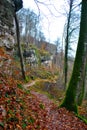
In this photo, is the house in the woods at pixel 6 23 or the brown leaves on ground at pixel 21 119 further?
the house in the woods at pixel 6 23

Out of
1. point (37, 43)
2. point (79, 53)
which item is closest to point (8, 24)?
point (79, 53)

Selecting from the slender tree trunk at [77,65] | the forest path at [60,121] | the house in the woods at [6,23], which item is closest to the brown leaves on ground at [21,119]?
the forest path at [60,121]

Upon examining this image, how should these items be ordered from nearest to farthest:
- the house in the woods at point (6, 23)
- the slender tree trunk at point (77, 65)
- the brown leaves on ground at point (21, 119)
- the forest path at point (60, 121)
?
the brown leaves on ground at point (21, 119), the forest path at point (60, 121), the slender tree trunk at point (77, 65), the house in the woods at point (6, 23)

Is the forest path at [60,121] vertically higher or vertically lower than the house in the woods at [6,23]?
lower

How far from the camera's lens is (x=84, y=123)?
8664 millimetres

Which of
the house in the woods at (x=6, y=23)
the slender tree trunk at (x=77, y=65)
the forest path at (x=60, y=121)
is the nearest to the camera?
the forest path at (x=60, y=121)

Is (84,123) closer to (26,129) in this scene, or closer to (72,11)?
(26,129)

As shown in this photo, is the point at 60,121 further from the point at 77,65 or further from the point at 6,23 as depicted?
the point at 6,23

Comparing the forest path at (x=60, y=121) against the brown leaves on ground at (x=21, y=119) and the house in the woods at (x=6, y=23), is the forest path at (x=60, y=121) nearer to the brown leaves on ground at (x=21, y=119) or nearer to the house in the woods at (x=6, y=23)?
the brown leaves on ground at (x=21, y=119)

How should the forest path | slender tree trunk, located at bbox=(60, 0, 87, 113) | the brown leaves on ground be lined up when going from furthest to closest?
slender tree trunk, located at bbox=(60, 0, 87, 113) → the forest path → the brown leaves on ground

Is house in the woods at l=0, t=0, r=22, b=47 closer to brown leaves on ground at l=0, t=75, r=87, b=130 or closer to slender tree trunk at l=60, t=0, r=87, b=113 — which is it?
slender tree trunk at l=60, t=0, r=87, b=113

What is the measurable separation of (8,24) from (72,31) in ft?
33.0

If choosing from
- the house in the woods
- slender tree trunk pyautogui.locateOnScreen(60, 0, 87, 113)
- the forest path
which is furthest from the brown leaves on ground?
the house in the woods

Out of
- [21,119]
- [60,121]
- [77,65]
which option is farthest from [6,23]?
[21,119]
